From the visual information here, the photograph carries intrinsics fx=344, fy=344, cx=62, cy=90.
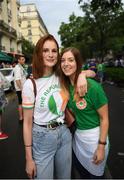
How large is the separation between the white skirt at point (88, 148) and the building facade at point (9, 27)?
4648cm

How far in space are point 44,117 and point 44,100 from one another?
14 centimetres

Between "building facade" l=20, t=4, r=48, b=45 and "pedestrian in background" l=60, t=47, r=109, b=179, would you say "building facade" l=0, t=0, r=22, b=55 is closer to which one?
"pedestrian in background" l=60, t=47, r=109, b=179

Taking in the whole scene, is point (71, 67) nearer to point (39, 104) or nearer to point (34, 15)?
point (39, 104)

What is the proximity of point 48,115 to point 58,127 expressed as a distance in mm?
137

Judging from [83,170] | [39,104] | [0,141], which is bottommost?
[0,141]

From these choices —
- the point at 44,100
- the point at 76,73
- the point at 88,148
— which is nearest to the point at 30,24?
the point at 76,73

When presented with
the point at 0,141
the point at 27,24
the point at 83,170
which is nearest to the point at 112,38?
the point at 0,141

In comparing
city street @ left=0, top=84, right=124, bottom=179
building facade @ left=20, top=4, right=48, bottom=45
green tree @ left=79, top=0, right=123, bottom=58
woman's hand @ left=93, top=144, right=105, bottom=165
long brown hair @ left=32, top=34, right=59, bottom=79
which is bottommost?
city street @ left=0, top=84, right=124, bottom=179

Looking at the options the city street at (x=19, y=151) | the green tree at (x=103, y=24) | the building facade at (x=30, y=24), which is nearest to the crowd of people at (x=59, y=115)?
the city street at (x=19, y=151)

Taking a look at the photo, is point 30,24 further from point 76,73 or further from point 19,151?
point 76,73

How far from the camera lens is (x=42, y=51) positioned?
9.41 ft

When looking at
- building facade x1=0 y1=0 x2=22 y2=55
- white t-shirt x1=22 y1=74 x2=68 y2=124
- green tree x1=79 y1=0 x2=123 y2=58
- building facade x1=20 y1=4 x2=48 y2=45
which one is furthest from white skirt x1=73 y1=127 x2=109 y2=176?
building facade x1=20 y1=4 x2=48 y2=45

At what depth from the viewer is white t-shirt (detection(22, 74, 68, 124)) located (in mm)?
2777

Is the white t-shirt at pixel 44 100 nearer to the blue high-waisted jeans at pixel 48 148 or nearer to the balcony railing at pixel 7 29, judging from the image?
the blue high-waisted jeans at pixel 48 148
